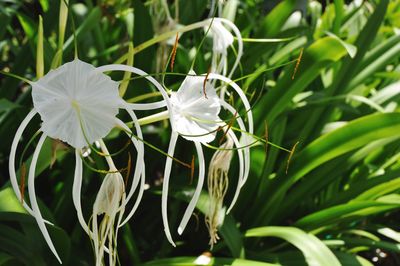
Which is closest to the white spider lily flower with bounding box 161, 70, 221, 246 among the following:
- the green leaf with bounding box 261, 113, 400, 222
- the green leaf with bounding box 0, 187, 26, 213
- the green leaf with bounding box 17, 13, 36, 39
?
the green leaf with bounding box 0, 187, 26, 213

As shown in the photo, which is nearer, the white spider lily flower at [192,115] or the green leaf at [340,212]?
the white spider lily flower at [192,115]

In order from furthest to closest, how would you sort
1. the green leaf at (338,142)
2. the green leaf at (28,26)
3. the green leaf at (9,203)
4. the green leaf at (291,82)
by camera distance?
the green leaf at (28,26) < the green leaf at (291,82) < the green leaf at (338,142) < the green leaf at (9,203)

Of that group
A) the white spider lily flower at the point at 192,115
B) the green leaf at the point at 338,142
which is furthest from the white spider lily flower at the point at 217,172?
the green leaf at the point at 338,142

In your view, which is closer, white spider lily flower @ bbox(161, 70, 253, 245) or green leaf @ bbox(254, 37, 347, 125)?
white spider lily flower @ bbox(161, 70, 253, 245)

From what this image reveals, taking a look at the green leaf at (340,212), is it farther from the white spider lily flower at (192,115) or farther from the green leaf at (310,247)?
the white spider lily flower at (192,115)

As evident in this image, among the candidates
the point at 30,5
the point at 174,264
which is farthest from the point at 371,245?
the point at 30,5

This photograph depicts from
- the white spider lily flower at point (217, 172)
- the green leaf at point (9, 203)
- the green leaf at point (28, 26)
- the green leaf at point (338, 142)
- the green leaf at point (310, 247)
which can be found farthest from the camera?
the green leaf at point (28, 26)

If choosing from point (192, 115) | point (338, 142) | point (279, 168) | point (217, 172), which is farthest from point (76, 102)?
point (279, 168)

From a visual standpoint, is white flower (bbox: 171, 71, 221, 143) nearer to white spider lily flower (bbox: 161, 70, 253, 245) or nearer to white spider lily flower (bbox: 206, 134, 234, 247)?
white spider lily flower (bbox: 161, 70, 253, 245)
